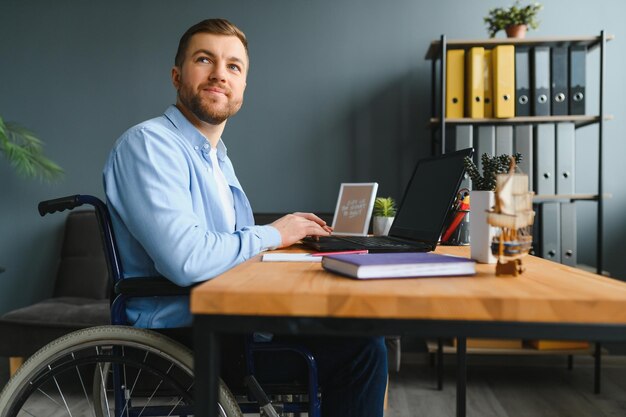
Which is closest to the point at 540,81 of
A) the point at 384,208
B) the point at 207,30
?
the point at 384,208

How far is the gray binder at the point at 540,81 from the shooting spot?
2.55 meters

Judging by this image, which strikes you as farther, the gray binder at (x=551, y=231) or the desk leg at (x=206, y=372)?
the gray binder at (x=551, y=231)

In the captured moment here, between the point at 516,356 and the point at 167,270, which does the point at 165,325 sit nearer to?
the point at 167,270

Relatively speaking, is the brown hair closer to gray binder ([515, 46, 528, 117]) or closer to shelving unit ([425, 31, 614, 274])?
shelving unit ([425, 31, 614, 274])

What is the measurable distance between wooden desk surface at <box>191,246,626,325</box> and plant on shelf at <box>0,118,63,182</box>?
2388mm

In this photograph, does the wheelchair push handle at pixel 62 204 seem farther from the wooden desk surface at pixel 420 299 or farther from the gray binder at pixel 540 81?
the gray binder at pixel 540 81

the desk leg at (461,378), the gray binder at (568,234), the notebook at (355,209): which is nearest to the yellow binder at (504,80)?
the gray binder at (568,234)

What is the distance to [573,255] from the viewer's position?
8.47 ft

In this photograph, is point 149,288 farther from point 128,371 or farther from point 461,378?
point 461,378

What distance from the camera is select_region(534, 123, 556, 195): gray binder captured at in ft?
8.45

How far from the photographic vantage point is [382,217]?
6.47 ft

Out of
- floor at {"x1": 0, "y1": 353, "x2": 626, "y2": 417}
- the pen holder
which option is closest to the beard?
the pen holder

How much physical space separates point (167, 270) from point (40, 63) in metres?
2.70

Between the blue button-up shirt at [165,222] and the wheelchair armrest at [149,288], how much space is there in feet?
0.10
